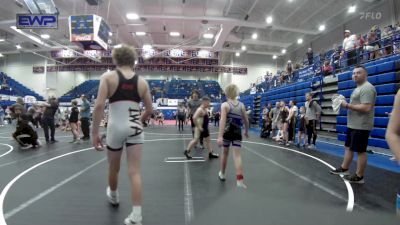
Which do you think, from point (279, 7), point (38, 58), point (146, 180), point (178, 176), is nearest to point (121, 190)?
point (146, 180)

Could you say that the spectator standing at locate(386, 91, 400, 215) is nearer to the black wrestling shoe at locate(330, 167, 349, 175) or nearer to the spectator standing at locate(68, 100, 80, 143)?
the black wrestling shoe at locate(330, 167, 349, 175)

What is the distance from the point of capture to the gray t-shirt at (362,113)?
4152 millimetres

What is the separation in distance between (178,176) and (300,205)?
12.6ft

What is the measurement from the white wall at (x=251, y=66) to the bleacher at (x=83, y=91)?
17.3 meters

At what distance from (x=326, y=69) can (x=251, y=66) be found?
21.2m

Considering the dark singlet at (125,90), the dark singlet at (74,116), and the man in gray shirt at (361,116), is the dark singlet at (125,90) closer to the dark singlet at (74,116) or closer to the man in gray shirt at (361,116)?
the man in gray shirt at (361,116)

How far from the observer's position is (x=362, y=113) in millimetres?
4250

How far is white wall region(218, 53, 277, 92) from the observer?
108ft

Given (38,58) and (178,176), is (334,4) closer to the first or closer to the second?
(178,176)

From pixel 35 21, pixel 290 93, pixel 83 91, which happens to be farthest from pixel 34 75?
pixel 290 93

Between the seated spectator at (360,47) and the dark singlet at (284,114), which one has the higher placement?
the seated spectator at (360,47)

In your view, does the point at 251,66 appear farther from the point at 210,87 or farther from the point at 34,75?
the point at 34,75

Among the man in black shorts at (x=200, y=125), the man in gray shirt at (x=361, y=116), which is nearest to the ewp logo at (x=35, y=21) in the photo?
the man in black shorts at (x=200, y=125)

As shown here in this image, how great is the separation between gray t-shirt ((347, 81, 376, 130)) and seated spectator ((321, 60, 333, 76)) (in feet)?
28.6
